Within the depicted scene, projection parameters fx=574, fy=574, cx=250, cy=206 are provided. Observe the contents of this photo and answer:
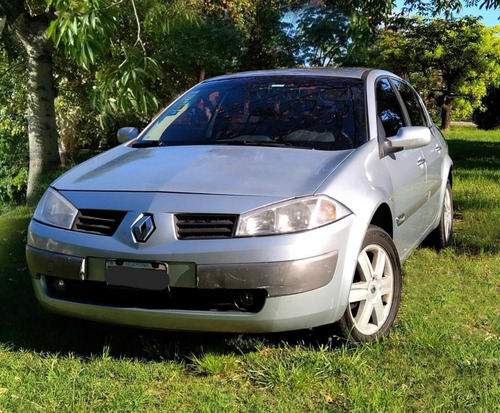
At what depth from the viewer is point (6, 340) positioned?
3.24 metres

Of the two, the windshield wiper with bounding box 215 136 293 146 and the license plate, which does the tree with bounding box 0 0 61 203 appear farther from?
the license plate

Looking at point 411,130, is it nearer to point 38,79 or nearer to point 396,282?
point 396,282

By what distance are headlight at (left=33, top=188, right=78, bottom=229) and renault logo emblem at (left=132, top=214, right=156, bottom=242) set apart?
398mm

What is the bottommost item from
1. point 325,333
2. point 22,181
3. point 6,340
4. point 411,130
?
point 22,181

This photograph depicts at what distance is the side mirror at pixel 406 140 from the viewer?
3.41 metres

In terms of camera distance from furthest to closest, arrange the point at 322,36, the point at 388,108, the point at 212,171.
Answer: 1. the point at 322,36
2. the point at 388,108
3. the point at 212,171

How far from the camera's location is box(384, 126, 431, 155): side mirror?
3.41 meters

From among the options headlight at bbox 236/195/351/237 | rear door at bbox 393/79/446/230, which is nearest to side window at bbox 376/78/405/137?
rear door at bbox 393/79/446/230

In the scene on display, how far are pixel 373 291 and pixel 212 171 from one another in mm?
1076

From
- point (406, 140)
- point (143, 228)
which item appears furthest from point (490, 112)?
point (143, 228)

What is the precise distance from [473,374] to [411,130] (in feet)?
4.90

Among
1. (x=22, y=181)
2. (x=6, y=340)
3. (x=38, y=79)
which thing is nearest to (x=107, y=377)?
(x=6, y=340)

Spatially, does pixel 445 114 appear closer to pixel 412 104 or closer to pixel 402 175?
pixel 412 104

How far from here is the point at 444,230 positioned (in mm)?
5055
